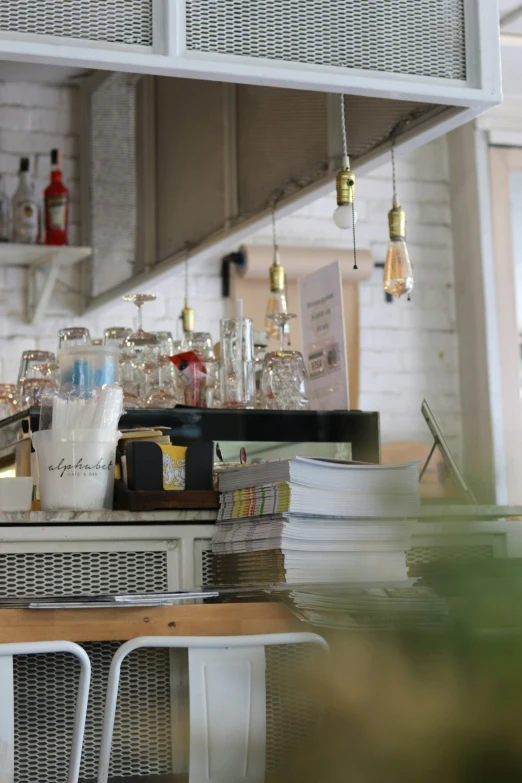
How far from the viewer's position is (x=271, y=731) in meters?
1.50

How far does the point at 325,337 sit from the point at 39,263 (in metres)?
1.80

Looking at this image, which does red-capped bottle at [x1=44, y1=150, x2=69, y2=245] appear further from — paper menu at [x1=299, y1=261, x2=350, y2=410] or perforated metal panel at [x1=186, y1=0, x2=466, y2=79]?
perforated metal panel at [x1=186, y1=0, x2=466, y2=79]

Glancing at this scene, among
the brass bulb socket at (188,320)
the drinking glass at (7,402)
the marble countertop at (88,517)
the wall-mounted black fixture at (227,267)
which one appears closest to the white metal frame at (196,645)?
the marble countertop at (88,517)

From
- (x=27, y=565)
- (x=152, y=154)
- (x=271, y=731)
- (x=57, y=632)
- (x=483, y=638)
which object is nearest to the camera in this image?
(x=483, y=638)

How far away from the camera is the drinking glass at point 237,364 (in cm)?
228

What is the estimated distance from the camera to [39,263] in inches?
157

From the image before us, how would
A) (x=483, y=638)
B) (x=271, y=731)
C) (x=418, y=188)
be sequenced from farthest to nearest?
(x=418, y=188), (x=271, y=731), (x=483, y=638)

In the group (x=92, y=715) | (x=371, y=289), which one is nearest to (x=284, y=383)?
(x=92, y=715)

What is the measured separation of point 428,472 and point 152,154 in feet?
5.10

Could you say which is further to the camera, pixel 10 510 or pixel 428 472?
pixel 428 472

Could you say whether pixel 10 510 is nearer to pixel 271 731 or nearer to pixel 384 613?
pixel 271 731

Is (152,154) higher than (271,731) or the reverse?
higher

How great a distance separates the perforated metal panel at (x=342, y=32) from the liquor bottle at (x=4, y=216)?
2.17m

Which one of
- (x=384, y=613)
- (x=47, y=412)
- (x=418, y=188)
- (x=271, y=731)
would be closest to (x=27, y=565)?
(x=47, y=412)
